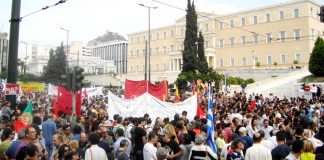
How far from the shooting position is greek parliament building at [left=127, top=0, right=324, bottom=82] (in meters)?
62.2

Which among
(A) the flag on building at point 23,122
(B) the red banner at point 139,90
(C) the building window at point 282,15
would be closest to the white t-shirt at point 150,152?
(A) the flag on building at point 23,122

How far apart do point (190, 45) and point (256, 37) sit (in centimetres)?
2179

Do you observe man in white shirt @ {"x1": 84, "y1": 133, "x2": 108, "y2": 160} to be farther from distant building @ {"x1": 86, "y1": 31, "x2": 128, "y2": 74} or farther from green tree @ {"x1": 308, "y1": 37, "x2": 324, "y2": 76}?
distant building @ {"x1": 86, "y1": 31, "x2": 128, "y2": 74}

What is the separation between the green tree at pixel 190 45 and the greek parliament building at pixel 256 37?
5.96 meters

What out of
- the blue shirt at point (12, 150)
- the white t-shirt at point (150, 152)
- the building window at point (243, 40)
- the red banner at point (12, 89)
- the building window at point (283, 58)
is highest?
the building window at point (243, 40)

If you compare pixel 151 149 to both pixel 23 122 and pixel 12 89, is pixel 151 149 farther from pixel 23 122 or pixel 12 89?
pixel 12 89

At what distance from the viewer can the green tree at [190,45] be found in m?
51.2

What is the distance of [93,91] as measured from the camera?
2916cm

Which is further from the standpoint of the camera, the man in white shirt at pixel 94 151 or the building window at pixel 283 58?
the building window at pixel 283 58

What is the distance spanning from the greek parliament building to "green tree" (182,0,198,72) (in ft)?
19.6

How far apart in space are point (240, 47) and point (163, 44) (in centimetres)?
2261

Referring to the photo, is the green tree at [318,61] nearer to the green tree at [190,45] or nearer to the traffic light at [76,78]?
the green tree at [190,45]

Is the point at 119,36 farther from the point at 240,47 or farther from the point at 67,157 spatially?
the point at 67,157

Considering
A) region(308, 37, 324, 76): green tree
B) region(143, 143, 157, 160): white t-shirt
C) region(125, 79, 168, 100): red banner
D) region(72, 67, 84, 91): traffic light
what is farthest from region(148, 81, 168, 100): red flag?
region(308, 37, 324, 76): green tree
